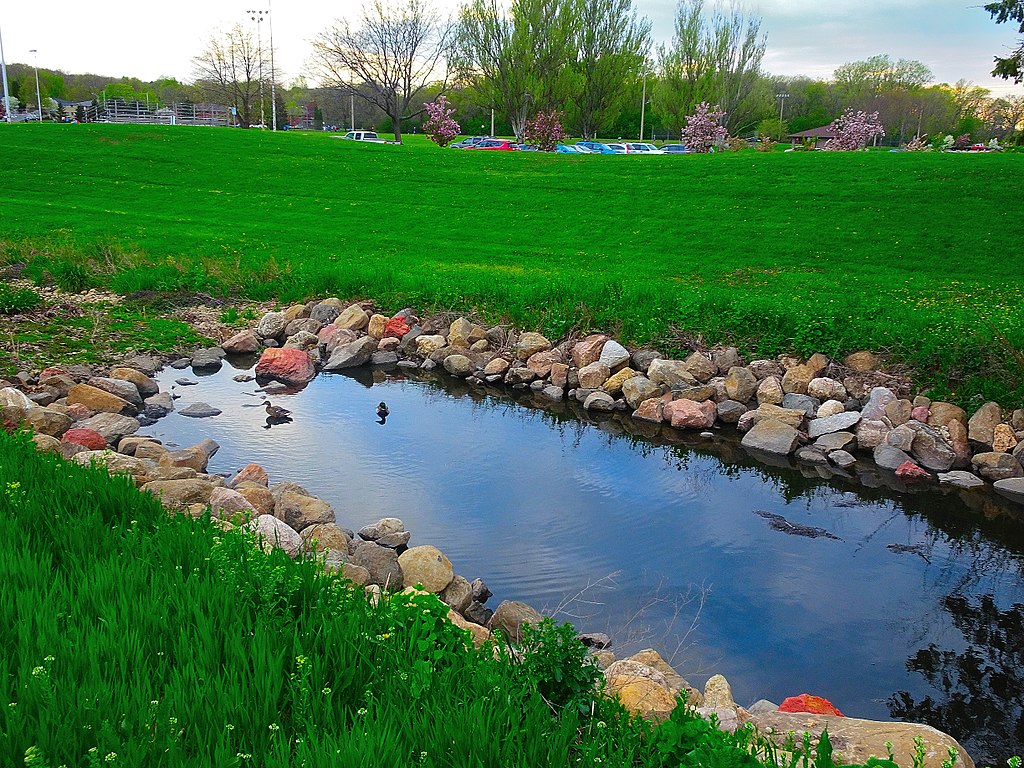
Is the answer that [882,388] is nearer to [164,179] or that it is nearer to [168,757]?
[168,757]

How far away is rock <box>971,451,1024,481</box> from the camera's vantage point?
340 inches

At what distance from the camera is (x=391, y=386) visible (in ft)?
39.2

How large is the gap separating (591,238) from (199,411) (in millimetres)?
12142

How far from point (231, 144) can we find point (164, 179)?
6023mm

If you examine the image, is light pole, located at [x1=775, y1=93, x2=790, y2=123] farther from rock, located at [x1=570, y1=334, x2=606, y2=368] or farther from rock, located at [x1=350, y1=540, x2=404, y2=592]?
rock, located at [x1=350, y1=540, x2=404, y2=592]

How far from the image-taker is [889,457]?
9195 millimetres

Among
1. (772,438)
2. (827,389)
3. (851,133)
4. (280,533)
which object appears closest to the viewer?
(280,533)

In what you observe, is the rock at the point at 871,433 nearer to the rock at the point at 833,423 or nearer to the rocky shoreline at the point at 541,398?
the rocky shoreline at the point at 541,398

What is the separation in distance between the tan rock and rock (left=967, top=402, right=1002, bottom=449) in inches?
158

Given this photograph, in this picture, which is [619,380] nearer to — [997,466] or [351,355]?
[351,355]

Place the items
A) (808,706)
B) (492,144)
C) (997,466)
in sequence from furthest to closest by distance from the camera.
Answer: (492,144) < (997,466) < (808,706)

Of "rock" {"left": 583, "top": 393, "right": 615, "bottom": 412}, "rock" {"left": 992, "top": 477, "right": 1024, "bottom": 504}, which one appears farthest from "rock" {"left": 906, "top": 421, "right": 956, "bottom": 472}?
"rock" {"left": 583, "top": 393, "right": 615, "bottom": 412}

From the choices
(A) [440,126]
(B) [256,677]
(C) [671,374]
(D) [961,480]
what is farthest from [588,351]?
(A) [440,126]

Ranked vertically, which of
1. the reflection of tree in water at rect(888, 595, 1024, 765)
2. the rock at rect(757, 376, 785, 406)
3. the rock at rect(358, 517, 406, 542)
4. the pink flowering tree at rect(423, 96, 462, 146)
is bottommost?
the reflection of tree in water at rect(888, 595, 1024, 765)
